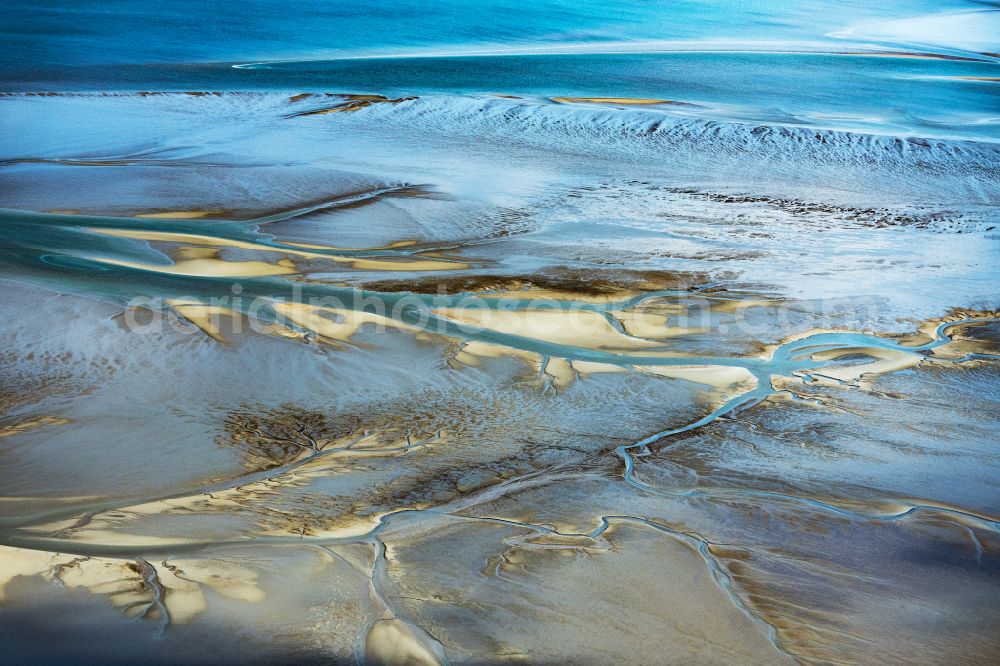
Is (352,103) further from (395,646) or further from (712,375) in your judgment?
(395,646)

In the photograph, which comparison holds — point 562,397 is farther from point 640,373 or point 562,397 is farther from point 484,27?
point 484,27

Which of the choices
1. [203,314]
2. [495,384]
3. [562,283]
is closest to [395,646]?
[495,384]

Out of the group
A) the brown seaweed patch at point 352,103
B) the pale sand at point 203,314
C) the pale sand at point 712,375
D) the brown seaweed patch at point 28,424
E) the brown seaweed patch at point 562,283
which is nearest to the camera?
the brown seaweed patch at point 28,424

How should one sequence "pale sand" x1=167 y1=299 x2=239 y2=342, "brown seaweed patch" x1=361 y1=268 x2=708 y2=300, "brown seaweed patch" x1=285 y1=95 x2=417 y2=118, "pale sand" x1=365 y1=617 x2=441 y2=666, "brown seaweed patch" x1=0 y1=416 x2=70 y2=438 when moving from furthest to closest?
1. "brown seaweed patch" x1=285 y1=95 x2=417 y2=118
2. "brown seaweed patch" x1=361 y1=268 x2=708 y2=300
3. "pale sand" x1=167 y1=299 x2=239 y2=342
4. "brown seaweed patch" x1=0 y1=416 x2=70 y2=438
5. "pale sand" x1=365 y1=617 x2=441 y2=666

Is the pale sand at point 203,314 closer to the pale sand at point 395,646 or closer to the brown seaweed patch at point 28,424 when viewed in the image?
the brown seaweed patch at point 28,424

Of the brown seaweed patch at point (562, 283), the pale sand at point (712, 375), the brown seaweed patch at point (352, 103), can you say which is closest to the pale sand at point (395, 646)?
the pale sand at point (712, 375)

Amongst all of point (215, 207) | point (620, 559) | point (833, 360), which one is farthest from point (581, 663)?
point (215, 207)

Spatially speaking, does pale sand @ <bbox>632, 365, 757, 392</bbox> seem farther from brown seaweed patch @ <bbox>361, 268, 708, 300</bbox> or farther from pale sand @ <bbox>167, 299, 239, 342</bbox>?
pale sand @ <bbox>167, 299, 239, 342</bbox>

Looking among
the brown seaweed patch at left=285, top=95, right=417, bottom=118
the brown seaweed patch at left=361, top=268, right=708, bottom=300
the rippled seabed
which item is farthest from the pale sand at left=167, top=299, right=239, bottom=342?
the brown seaweed patch at left=285, top=95, right=417, bottom=118
